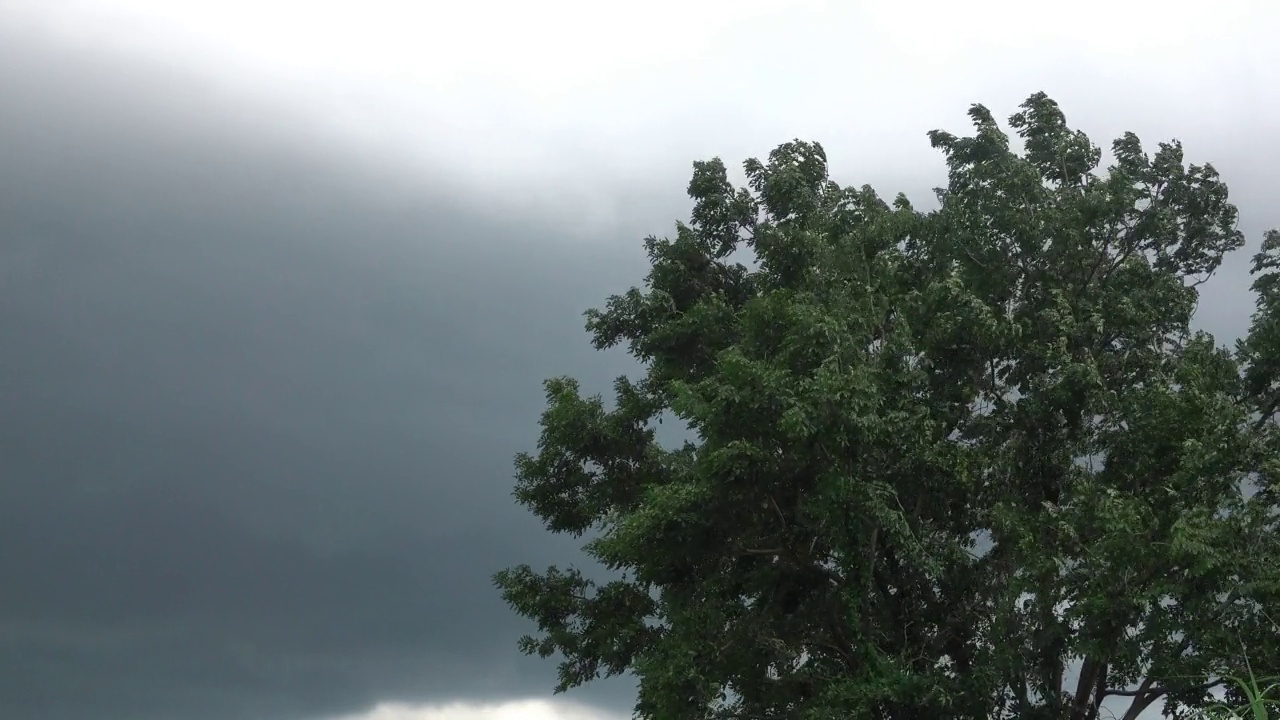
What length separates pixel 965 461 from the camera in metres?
15.5

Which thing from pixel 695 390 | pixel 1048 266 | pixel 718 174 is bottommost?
pixel 695 390

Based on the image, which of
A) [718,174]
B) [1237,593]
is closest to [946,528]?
[1237,593]

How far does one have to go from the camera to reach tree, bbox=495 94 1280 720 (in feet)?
45.5

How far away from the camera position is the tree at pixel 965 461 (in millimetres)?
13867

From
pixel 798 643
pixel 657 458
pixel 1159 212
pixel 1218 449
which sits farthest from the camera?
pixel 657 458

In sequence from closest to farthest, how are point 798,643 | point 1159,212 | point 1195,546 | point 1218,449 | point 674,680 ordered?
1. point 1195,546
2. point 1218,449
3. point 674,680
4. point 798,643
5. point 1159,212

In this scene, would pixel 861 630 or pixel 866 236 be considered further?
pixel 866 236

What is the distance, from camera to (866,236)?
58.9 feet

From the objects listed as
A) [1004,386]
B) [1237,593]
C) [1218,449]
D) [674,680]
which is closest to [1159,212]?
[1004,386]

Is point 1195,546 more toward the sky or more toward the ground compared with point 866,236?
more toward the ground

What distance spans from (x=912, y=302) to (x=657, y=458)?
198 inches

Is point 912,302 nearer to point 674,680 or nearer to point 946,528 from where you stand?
point 946,528

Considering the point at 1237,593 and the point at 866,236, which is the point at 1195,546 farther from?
the point at 866,236

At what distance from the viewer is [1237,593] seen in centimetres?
1328
